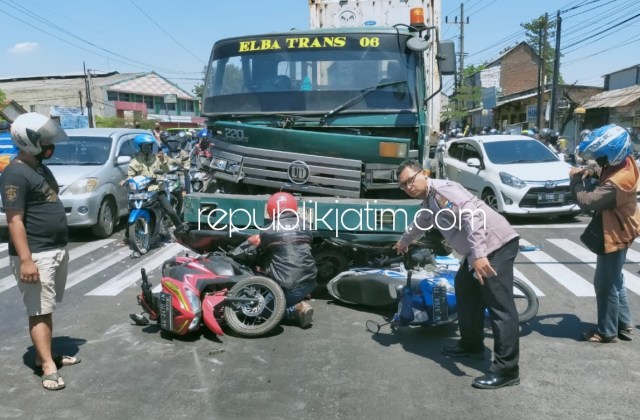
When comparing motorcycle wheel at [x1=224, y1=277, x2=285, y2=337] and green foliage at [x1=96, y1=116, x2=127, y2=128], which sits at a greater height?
green foliage at [x1=96, y1=116, x2=127, y2=128]

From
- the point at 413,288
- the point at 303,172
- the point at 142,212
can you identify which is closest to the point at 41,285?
the point at 303,172

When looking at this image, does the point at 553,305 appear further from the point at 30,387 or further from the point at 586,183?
the point at 30,387

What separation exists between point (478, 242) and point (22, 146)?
3271 millimetres

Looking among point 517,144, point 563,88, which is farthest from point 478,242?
point 563,88

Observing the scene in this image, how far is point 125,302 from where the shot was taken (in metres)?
6.24

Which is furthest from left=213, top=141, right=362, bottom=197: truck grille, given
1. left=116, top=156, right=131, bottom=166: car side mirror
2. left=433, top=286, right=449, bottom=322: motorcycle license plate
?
left=116, top=156, right=131, bottom=166: car side mirror

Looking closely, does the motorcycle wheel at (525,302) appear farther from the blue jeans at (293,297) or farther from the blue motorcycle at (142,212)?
the blue motorcycle at (142,212)

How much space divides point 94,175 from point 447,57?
6151mm

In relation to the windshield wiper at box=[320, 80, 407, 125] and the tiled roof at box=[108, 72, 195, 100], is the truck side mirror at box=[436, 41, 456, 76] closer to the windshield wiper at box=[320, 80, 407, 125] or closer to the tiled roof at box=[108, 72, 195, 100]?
the windshield wiper at box=[320, 80, 407, 125]

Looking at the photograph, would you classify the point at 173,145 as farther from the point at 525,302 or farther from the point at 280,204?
the point at 525,302

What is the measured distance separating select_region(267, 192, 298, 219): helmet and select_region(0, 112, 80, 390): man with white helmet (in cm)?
191

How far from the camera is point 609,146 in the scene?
443 cm

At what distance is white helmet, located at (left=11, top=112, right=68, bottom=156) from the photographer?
156 inches

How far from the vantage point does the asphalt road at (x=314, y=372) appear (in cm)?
370
